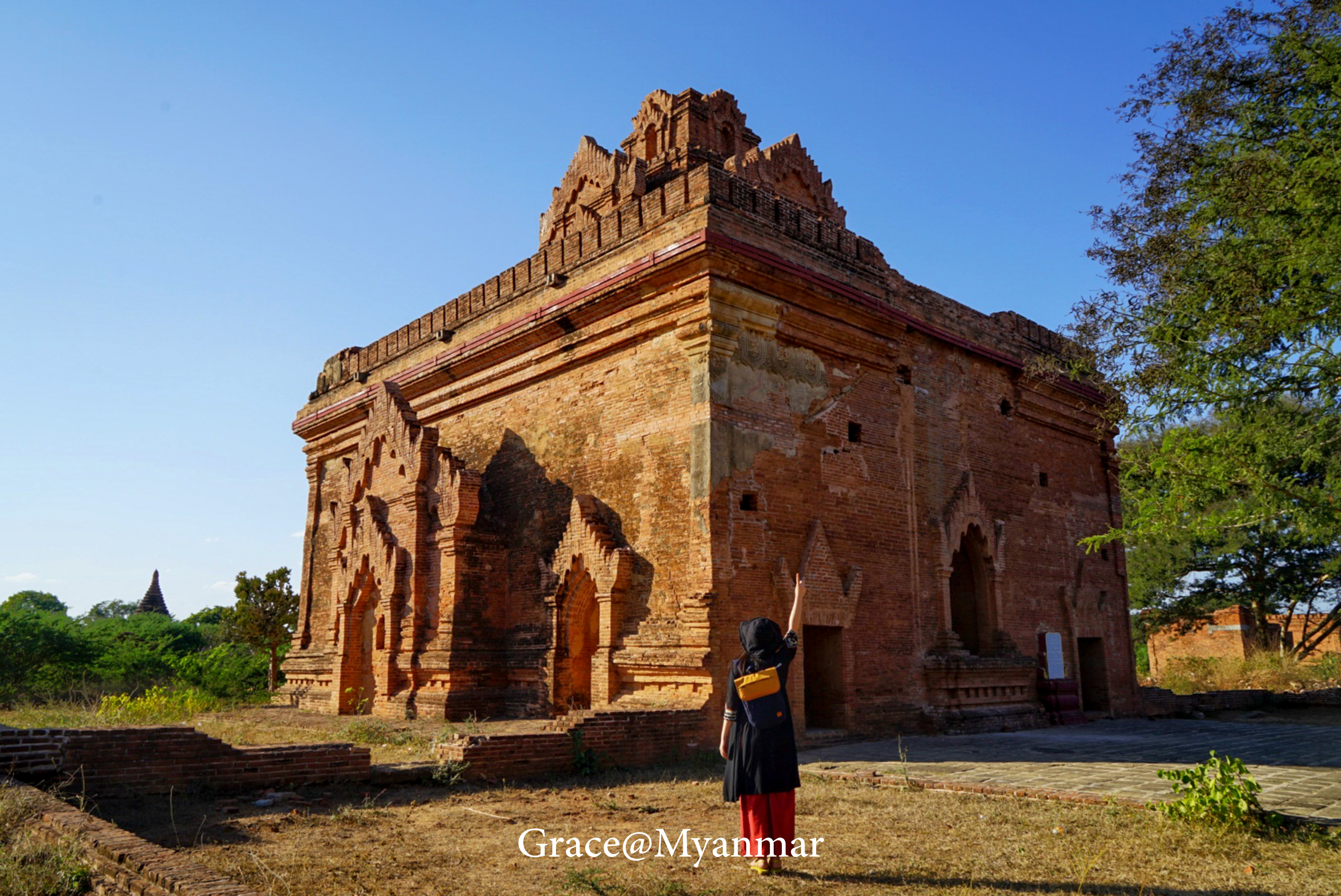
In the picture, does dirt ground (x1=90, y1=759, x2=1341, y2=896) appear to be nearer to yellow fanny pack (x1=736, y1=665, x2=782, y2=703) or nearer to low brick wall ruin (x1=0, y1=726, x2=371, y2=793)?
low brick wall ruin (x1=0, y1=726, x2=371, y2=793)

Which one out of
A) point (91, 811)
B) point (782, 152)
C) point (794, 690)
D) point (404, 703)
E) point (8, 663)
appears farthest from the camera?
point (8, 663)

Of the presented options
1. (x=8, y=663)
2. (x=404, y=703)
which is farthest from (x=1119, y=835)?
(x=8, y=663)

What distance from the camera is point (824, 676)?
1149cm

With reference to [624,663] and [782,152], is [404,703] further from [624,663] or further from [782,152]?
[782,152]

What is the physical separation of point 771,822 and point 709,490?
5348mm

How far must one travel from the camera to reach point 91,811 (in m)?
6.33

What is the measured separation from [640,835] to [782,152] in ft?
46.4

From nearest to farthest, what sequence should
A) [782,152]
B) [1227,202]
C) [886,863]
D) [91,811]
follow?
[886,863] → [91,811] → [1227,202] → [782,152]

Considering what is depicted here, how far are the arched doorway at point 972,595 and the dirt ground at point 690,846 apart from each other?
22.0ft

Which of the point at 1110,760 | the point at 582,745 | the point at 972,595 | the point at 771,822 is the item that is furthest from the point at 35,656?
the point at 771,822

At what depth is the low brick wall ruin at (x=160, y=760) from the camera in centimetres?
675

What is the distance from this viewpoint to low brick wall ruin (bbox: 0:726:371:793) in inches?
266

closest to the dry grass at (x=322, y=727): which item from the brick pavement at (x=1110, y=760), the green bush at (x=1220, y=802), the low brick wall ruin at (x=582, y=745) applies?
the low brick wall ruin at (x=582, y=745)

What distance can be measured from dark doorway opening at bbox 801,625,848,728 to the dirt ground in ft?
11.5
